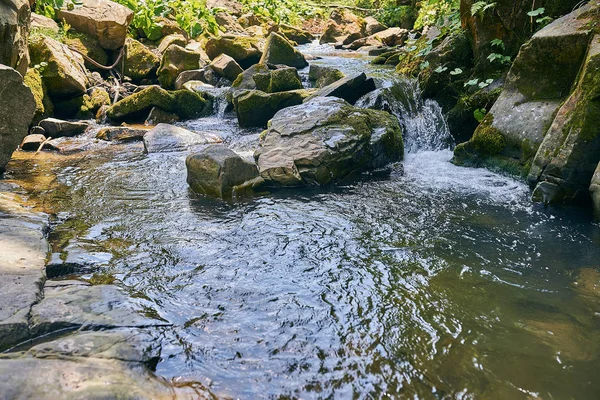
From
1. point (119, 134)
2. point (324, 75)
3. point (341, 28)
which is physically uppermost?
point (341, 28)

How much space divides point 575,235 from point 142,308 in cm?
442

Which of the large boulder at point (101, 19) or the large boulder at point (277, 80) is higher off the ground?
the large boulder at point (101, 19)

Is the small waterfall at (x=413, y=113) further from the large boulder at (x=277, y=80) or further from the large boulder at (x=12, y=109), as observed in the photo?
the large boulder at (x=12, y=109)

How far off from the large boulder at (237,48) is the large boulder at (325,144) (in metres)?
8.56

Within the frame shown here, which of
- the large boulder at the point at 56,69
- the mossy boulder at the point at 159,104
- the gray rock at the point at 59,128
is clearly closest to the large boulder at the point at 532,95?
the mossy boulder at the point at 159,104

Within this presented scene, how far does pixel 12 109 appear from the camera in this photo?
21.1ft

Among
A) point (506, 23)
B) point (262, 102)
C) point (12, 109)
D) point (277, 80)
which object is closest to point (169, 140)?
point (262, 102)

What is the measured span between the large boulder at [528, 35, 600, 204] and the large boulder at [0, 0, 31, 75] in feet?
26.0

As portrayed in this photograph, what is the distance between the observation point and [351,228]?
5176 millimetres

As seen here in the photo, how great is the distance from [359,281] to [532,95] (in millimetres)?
4763

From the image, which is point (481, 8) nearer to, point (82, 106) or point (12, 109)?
point (12, 109)

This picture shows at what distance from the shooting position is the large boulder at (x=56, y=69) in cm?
1022

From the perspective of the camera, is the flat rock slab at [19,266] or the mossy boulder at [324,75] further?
the mossy boulder at [324,75]

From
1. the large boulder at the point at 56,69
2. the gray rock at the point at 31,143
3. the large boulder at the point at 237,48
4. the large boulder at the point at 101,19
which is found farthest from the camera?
the large boulder at the point at 237,48
